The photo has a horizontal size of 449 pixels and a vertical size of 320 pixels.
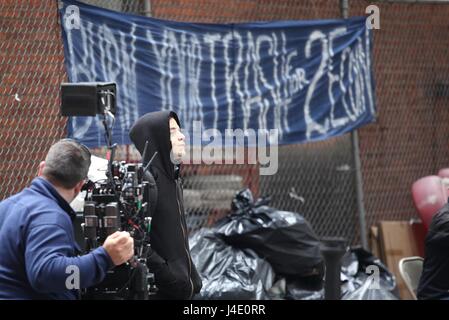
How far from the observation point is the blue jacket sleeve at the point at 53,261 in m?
3.74

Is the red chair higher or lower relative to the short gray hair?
lower

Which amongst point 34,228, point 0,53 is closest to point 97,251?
point 34,228

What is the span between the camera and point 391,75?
8.81m

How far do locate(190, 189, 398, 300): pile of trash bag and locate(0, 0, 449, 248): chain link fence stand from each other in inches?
21.6

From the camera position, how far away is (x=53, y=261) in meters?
3.74

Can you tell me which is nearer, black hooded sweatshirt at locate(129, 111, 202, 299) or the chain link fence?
black hooded sweatshirt at locate(129, 111, 202, 299)

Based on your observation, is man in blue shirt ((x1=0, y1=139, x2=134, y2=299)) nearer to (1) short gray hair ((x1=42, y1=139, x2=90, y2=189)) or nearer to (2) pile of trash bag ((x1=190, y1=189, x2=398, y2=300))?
(1) short gray hair ((x1=42, y1=139, x2=90, y2=189))

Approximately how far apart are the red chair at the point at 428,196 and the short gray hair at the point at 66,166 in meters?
4.61

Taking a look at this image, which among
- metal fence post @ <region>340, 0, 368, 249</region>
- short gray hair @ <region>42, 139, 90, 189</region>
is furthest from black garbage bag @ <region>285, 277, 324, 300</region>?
short gray hair @ <region>42, 139, 90, 189</region>

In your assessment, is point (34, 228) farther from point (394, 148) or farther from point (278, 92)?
point (394, 148)

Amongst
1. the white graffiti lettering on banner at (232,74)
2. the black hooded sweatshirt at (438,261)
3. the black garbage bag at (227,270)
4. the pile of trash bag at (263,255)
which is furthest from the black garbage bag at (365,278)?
the black hooded sweatshirt at (438,261)

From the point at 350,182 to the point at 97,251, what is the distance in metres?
4.61

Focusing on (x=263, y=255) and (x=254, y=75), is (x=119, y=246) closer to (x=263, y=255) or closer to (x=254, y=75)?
(x=263, y=255)

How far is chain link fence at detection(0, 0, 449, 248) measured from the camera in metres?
6.37
